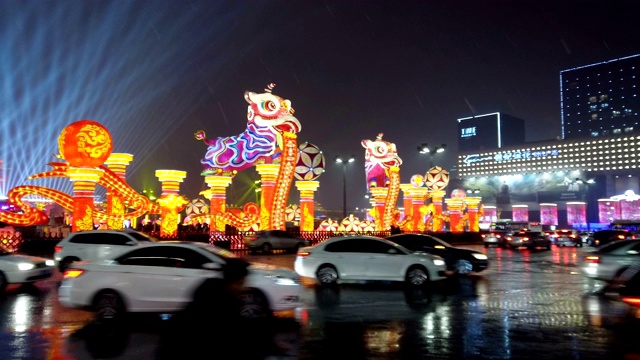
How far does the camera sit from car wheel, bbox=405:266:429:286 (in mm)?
14344

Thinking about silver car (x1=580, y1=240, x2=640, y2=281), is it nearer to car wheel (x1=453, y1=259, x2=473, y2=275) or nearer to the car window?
car wheel (x1=453, y1=259, x2=473, y2=275)

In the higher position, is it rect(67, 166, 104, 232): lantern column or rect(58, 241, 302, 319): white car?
rect(67, 166, 104, 232): lantern column

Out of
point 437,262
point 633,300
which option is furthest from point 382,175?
point 633,300

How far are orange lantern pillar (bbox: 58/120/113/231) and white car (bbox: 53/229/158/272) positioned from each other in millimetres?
8004

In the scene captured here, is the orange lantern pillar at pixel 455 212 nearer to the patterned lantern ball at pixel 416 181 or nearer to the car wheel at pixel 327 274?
the patterned lantern ball at pixel 416 181

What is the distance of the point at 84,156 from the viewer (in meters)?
24.0

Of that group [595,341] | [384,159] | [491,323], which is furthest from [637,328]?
[384,159]

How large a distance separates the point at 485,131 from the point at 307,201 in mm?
168077

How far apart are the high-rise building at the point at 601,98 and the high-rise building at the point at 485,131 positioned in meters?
19.2

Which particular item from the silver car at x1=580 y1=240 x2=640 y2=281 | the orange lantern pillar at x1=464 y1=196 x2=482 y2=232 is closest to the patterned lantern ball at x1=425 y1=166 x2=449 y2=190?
the orange lantern pillar at x1=464 y1=196 x2=482 y2=232

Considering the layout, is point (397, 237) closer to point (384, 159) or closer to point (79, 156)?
point (79, 156)

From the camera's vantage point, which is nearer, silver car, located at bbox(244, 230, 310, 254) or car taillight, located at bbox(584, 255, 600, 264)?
car taillight, located at bbox(584, 255, 600, 264)

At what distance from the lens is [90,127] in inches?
952

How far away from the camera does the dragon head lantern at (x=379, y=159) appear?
42.2m
